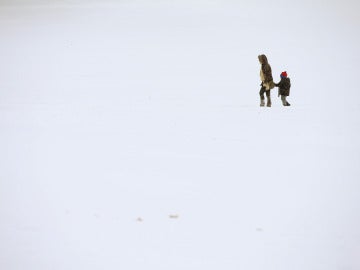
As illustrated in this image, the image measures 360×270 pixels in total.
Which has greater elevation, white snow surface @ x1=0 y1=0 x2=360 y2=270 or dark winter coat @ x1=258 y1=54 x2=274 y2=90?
dark winter coat @ x1=258 y1=54 x2=274 y2=90

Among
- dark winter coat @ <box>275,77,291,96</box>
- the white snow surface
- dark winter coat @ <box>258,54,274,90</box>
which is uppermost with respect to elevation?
dark winter coat @ <box>258,54,274,90</box>

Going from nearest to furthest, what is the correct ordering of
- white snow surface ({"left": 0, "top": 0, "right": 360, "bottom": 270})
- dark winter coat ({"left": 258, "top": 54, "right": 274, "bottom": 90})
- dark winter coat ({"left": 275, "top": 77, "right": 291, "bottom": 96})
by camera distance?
white snow surface ({"left": 0, "top": 0, "right": 360, "bottom": 270}) → dark winter coat ({"left": 258, "top": 54, "right": 274, "bottom": 90}) → dark winter coat ({"left": 275, "top": 77, "right": 291, "bottom": 96})

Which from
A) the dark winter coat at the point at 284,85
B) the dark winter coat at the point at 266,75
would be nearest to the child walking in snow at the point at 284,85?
the dark winter coat at the point at 284,85

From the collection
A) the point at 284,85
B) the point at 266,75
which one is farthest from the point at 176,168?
the point at 284,85

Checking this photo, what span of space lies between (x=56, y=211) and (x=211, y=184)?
151 cm

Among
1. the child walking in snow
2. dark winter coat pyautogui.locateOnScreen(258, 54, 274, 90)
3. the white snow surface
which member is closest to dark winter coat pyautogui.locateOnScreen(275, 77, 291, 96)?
the child walking in snow

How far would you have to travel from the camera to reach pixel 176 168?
4676 millimetres

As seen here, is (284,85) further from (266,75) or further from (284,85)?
(266,75)

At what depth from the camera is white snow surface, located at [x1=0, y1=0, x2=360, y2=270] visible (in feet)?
10.1

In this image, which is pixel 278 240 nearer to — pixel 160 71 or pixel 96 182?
pixel 96 182

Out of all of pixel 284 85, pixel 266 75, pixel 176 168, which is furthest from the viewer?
pixel 284 85

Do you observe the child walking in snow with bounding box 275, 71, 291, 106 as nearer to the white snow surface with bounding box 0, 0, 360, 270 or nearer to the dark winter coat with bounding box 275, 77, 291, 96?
the dark winter coat with bounding box 275, 77, 291, 96

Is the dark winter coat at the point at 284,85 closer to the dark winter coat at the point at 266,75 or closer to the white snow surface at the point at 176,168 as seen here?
the dark winter coat at the point at 266,75

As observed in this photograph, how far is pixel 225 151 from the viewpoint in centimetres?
537
